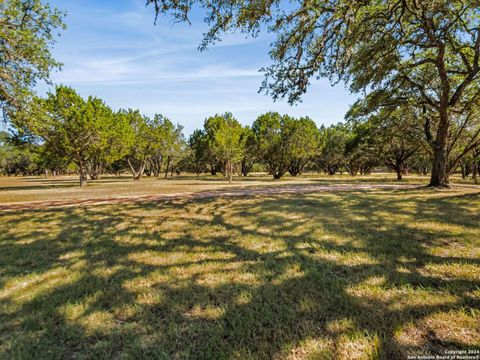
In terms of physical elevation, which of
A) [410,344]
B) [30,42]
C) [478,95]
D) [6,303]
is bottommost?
[6,303]

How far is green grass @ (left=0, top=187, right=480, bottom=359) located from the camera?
2.30 meters

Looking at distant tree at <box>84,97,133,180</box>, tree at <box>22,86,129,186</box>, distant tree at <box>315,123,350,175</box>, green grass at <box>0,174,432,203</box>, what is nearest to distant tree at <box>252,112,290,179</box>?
green grass at <box>0,174,432,203</box>

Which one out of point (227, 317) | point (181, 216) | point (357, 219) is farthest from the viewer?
point (181, 216)

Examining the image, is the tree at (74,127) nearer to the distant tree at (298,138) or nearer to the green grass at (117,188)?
the green grass at (117,188)

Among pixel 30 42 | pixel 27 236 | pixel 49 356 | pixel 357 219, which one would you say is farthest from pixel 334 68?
pixel 30 42

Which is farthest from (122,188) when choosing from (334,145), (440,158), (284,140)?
(334,145)

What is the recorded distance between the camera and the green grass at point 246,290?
2297 mm

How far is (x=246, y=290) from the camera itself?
325 cm

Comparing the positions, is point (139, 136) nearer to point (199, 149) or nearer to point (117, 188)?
point (199, 149)

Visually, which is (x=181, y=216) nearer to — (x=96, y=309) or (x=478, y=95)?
(x=96, y=309)

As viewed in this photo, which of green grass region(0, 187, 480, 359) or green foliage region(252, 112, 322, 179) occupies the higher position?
green foliage region(252, 112, 322, 179)

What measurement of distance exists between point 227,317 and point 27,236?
265 inches

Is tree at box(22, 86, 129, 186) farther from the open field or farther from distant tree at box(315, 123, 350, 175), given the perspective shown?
distant tree at box(315, 123, 350, 175)

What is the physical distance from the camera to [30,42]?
11.3 m
